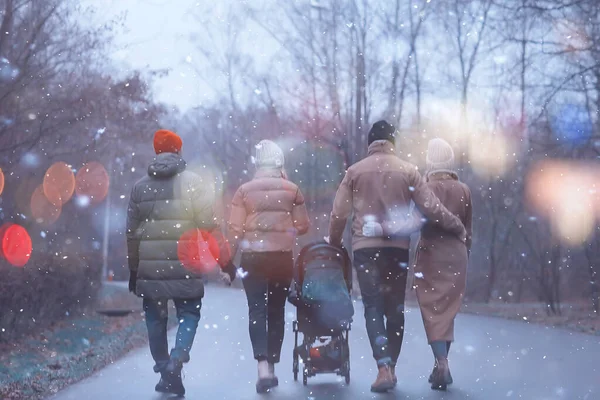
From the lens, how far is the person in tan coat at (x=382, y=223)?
312 inches

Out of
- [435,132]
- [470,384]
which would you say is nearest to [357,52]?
[435,132]

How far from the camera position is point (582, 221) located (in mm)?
20203

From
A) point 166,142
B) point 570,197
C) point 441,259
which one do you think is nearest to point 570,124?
point 570,197

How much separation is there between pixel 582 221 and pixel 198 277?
557 inches

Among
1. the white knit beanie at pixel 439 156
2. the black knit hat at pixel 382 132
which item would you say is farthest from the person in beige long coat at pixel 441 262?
the black knit hat at pixel 382 132

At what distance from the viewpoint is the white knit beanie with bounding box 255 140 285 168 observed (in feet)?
27.8

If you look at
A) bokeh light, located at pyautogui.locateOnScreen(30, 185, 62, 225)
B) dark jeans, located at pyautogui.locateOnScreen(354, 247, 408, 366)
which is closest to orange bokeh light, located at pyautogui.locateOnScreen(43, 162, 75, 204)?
bokeh light, located at pyautogui.locateOnScreen(30, 185, 62, 225)

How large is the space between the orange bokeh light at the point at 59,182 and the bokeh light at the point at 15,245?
1.51 m

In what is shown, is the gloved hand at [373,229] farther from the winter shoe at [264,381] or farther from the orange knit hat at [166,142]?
the orange knit hat at [166,142]

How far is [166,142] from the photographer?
311 inches

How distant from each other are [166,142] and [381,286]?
2102 millimetres

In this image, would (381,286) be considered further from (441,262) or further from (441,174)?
(441,174)

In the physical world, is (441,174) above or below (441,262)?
above

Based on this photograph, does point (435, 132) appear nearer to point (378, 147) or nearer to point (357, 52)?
point (357, 52)
